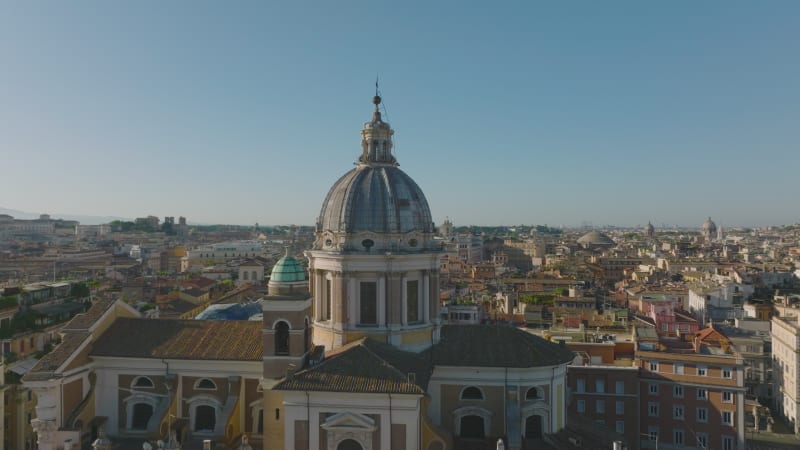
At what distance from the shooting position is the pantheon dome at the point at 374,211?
2728cm

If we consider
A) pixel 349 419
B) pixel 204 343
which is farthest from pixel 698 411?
pixel 204 343

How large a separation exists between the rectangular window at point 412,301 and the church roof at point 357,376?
3.72 metres

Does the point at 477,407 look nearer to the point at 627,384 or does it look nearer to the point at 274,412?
the point at 274,412

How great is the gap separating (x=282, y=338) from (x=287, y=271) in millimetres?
2839

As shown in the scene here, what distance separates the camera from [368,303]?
27.2 metres

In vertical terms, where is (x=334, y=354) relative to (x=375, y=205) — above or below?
below

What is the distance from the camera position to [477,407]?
26.5 meters

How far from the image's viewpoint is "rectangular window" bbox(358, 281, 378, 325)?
27.2 m

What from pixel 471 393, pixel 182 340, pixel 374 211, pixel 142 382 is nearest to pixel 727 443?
pixel 471 393

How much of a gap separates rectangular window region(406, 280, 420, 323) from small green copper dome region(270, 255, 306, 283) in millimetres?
4763

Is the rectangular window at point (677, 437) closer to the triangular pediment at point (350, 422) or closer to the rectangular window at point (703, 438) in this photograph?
the rectangular window at point (703, 438)

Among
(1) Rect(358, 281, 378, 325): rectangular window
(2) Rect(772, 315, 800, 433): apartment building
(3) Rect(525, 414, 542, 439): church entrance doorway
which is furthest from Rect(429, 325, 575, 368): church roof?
(2) Rect(772, 315, 800, 433): apartment building

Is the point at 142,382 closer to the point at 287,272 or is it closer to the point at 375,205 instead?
the point at 287,272

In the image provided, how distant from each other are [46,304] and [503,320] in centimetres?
4103
